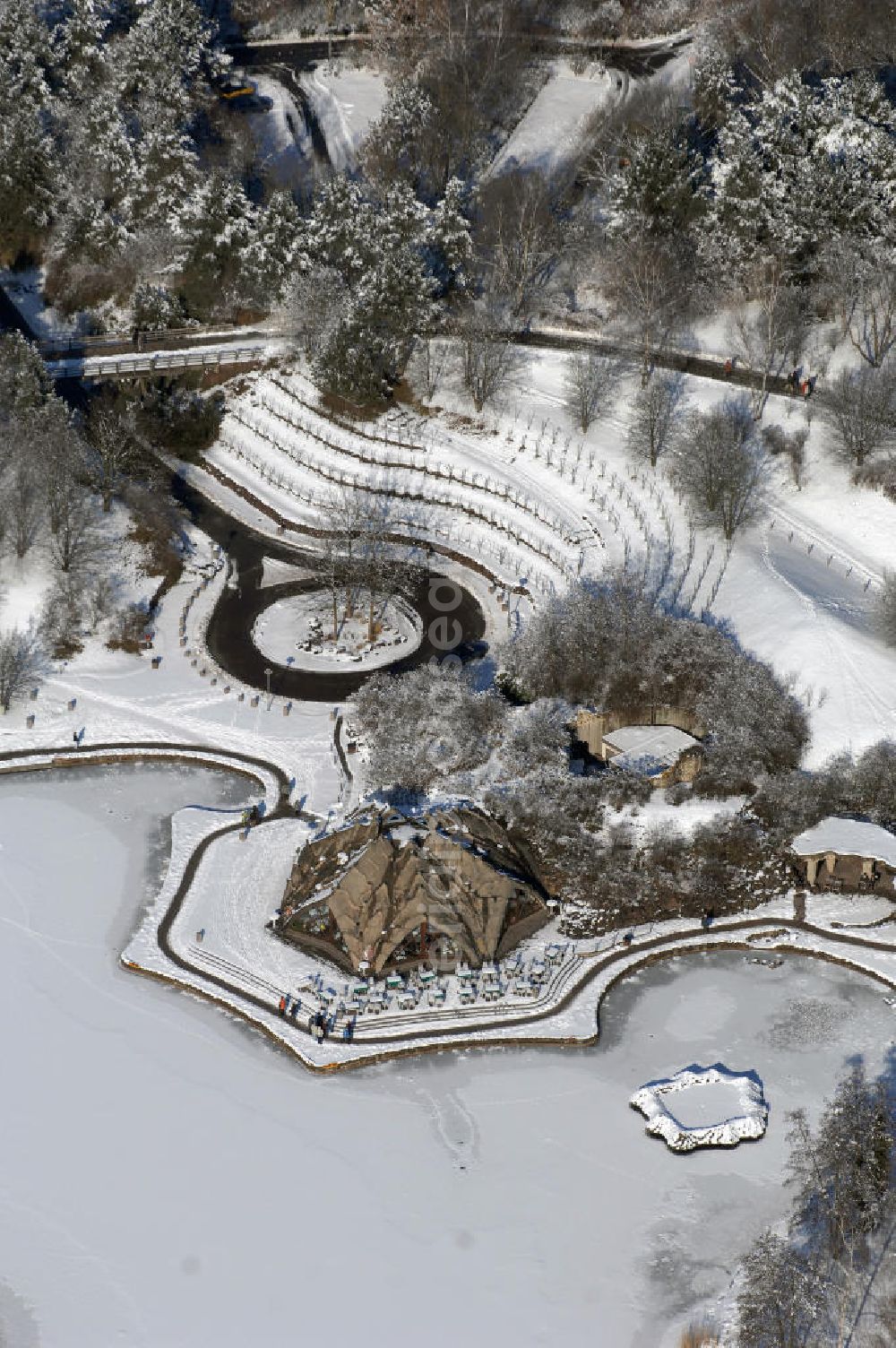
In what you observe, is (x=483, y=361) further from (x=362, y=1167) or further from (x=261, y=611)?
(x=362, y=1167)

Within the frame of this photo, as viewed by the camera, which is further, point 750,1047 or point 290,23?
point 290,23

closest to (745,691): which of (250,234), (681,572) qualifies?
(681,572)

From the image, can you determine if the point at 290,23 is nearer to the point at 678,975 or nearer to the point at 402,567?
the point at 402,567

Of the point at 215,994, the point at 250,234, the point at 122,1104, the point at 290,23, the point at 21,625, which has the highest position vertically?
the point at 290,23

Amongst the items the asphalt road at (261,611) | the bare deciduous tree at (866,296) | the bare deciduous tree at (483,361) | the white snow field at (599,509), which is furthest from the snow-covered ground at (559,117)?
the asphalt road at (261,611)

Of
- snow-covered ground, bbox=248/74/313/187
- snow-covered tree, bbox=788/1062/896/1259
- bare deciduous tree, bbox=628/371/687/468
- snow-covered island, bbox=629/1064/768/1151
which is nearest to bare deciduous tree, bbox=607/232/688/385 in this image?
bare deciduous tree, bbox=628/371/687/468

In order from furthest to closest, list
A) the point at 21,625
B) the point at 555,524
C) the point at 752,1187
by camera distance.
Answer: the point at 555,524
the point at 21,625
the point at 752,1187

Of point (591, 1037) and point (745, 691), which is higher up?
point (745, 691)

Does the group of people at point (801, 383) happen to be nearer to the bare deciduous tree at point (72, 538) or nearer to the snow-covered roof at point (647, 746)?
the snow-covered roof at point (647, 746)
